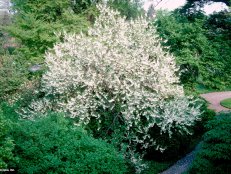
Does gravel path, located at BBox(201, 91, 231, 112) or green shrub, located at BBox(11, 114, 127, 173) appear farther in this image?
gravel path, located at BBox(201, 91, 231, 112)

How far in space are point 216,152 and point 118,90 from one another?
4199 mm

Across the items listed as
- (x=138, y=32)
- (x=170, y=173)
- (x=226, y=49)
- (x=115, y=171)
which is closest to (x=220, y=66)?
(x=226, y=49)

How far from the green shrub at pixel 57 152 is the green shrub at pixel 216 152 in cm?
236

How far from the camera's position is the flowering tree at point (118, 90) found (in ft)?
35.0

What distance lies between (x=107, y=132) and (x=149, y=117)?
1739mm

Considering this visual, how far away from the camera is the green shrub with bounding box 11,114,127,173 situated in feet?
25.7

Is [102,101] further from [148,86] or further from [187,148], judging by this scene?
[187,148]

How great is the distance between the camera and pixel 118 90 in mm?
10812

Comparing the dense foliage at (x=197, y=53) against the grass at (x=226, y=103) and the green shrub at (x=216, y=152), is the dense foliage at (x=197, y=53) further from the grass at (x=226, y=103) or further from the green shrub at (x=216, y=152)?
the green shrub at (x=216, y=152)

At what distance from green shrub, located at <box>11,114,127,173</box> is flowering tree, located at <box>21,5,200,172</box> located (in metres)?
1.94

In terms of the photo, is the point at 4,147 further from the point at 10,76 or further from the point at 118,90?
the point at 10,76

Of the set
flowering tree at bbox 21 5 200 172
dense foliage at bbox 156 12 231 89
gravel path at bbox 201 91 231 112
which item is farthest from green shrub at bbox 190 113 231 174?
gravel path at bbox 201 91 231 112

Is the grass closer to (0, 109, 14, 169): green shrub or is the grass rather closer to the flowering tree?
the flowering tree

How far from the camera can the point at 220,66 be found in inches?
609
